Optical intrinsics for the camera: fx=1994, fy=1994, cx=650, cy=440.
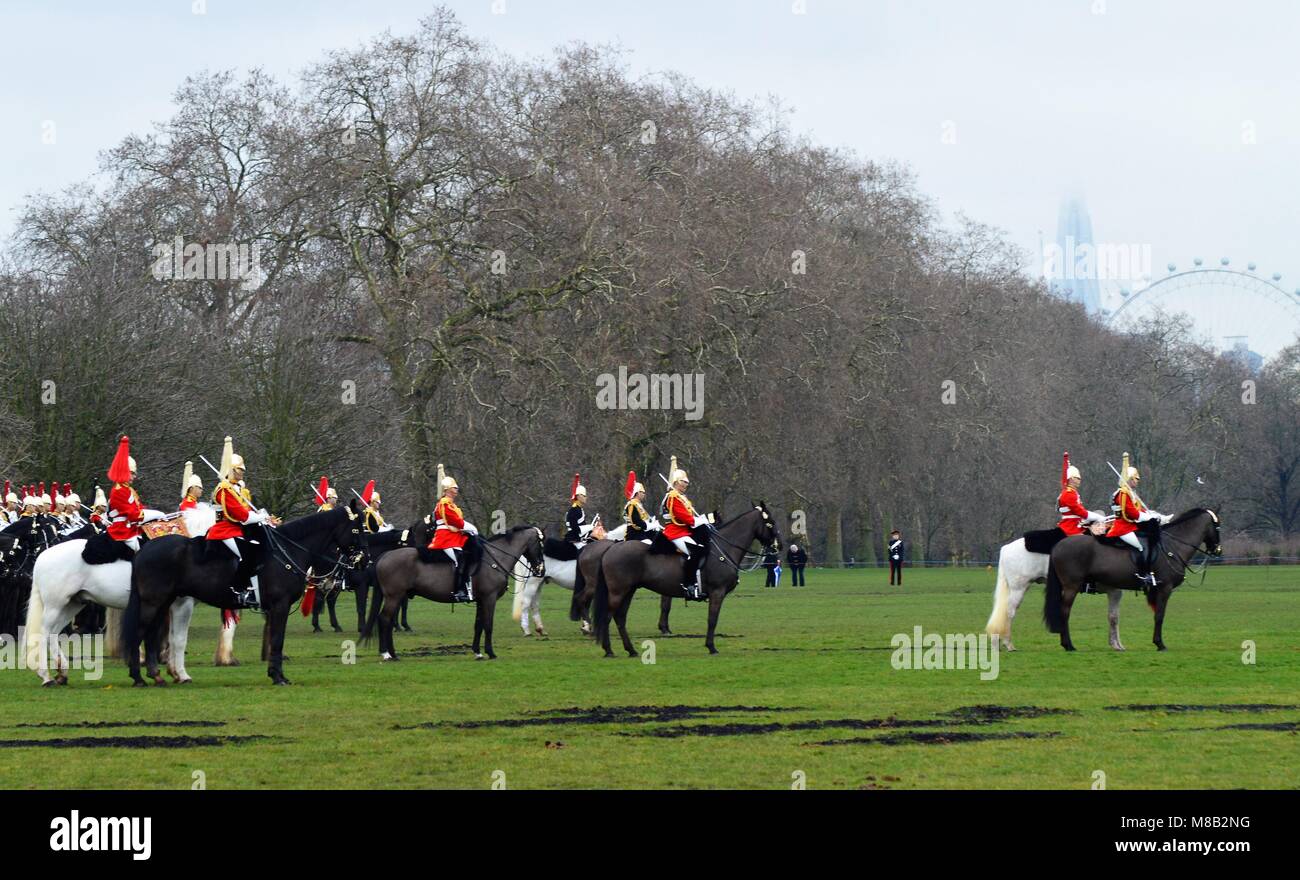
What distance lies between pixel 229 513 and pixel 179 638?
176 cm

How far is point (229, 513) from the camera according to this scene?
2156 centimetres

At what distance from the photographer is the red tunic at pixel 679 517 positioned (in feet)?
86.4

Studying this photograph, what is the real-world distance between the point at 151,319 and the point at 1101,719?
32029 mm

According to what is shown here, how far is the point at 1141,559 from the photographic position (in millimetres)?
26188

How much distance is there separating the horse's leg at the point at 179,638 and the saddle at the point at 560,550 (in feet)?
31.2

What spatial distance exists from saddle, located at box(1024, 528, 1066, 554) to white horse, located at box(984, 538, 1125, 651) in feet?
0.26

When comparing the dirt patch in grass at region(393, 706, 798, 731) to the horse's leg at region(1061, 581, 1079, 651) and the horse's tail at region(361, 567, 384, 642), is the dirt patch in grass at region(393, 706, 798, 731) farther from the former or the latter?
the horse's tail at region(361, 567, 384, 642)

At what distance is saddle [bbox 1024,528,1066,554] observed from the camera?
26484mm

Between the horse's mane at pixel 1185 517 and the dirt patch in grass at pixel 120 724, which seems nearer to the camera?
the dirt patch in grass at pixel 120 724

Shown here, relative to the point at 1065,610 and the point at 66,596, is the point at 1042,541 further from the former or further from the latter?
the point at 66,596

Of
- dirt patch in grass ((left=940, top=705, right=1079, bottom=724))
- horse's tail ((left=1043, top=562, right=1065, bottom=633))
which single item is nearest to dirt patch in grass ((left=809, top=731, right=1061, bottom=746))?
dirt patch in grass ((left=940, top=705, right=1079, bottom=724))

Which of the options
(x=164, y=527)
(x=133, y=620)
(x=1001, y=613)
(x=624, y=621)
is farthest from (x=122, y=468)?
(x=1001, y=613)

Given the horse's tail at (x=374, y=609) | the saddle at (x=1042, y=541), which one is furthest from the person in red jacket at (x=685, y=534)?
the saddle at (x=1042, y=541)

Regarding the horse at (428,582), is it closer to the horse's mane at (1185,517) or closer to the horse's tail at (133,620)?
the horse's tail at (133,620)
